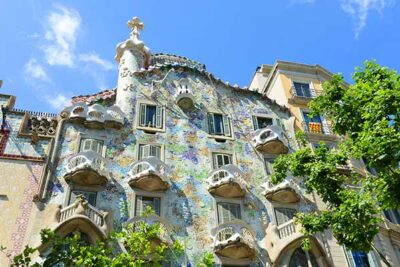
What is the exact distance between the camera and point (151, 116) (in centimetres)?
2409

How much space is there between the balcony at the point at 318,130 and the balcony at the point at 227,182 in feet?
20.5

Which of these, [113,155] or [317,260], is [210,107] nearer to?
[113,155]

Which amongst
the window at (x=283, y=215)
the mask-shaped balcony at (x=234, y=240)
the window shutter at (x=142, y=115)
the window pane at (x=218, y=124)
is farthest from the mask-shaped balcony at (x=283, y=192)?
the window shutter at (x=142, y=115)

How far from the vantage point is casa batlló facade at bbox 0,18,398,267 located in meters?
18.6

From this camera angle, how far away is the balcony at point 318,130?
25.1 metres

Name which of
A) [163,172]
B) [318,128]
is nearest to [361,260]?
[318,128]

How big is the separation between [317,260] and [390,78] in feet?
28.8

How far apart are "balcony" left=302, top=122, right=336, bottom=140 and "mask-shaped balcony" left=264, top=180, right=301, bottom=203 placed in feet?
16.2

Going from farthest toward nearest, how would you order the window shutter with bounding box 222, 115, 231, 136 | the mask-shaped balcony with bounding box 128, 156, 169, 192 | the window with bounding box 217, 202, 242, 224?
the window shutter with bounding box 222, 115, 231, 136 < the window with bounding box 217, 202, 242, 224 < the mask-shaped balcony with bounding box 128, 156, 169, 192

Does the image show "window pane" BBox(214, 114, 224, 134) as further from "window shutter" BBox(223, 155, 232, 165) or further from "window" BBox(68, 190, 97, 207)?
"window" BBox(68, 190, 97, 207)

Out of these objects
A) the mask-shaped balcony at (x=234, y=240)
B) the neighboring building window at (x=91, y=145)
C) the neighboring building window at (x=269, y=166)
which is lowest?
the mask-shaped balcony at (x=234, y=240)

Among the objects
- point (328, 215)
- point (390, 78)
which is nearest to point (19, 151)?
point (328, 215)

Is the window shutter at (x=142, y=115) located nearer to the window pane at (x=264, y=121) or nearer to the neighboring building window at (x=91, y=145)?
the neighboring building window at (x=91, y=145)

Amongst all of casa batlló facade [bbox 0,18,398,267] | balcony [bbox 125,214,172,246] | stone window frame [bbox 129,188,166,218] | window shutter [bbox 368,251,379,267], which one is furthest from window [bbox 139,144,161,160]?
window shutter [bbox 368,251,379,267]
